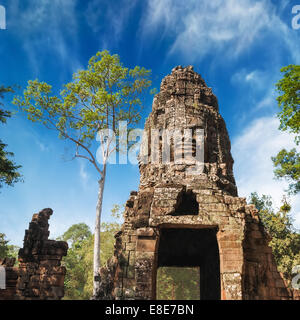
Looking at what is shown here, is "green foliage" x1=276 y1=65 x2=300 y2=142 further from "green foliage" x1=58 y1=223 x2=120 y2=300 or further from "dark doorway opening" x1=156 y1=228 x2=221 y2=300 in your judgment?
"green foliage" x1=58 y1=223 x2=120 y2=300

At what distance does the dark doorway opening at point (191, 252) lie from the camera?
10047 mm

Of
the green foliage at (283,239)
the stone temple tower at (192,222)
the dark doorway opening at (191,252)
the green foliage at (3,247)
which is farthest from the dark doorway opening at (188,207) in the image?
the green foliage at (3,247)

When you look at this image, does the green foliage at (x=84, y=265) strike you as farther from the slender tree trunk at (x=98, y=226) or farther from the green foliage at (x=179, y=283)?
the slender tree trunk at (x=98, y=226)

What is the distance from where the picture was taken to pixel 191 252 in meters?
10.5

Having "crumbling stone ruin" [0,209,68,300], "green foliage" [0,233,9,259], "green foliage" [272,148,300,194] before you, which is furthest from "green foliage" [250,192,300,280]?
"green foliage" [0,233,9,259]

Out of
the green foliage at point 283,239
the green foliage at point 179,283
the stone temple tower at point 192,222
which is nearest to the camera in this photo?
the stone temple tower at point 192,222

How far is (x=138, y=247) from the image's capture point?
6.94 m

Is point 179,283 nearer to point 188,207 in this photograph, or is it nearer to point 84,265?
point 84,265

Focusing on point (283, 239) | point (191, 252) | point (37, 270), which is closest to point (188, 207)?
point (191, 252)

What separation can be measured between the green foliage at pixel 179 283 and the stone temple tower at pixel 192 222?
12.3 meters

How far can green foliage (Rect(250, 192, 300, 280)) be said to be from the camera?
52.2 ft

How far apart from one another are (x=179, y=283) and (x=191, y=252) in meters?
14.2

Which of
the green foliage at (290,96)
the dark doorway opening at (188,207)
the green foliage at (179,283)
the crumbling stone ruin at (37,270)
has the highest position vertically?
the green foliage at (290,96)
